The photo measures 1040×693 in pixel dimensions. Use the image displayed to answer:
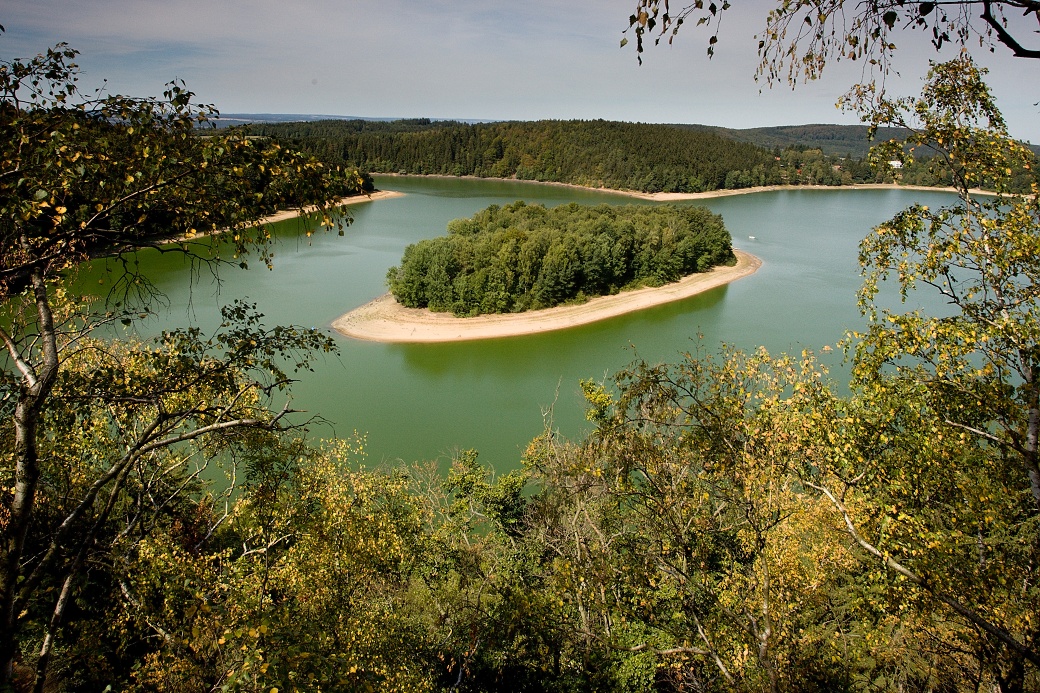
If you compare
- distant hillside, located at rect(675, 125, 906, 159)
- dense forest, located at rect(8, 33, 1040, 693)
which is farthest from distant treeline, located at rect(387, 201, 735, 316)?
distant hillside, located at rect(675, 125, 906, 159)

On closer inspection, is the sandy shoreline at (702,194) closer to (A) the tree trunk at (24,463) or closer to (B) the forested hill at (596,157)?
(B) the forested hill at (596,157)

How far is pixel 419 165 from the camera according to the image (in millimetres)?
87688

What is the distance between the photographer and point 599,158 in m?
83.6

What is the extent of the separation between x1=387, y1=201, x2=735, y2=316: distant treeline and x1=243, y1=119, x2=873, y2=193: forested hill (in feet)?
132

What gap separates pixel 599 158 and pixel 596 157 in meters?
0.62

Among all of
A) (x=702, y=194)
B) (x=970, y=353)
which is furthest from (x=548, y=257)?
(x=702, y=194)

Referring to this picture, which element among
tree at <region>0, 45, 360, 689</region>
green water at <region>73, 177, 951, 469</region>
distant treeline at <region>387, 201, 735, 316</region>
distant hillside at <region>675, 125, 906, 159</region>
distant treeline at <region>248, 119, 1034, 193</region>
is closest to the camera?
tree at <region>0, 45, 360, 689</region>

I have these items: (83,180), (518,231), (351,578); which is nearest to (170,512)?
(351,578)

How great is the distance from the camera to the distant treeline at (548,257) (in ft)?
86.3

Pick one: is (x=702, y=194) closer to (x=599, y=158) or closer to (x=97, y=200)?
(x=599, y=158)

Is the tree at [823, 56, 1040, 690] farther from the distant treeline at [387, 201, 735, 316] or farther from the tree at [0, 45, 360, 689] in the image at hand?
the distant treeline at [387, 201, 735, 316]

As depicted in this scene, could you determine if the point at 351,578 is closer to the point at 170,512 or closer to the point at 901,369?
the point at 170,512

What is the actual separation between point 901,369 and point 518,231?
2559cm

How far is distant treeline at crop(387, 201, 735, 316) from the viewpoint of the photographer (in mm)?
26312
